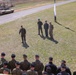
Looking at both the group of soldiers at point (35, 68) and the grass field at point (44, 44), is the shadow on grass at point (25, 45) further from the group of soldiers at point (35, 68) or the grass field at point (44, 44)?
the group of soldiers at point (35, 68)

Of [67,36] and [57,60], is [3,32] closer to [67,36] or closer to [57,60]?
[67,36]

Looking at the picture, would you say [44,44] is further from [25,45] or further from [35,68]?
[35,68]

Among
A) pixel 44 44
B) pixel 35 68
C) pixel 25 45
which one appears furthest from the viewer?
pixel 25 45

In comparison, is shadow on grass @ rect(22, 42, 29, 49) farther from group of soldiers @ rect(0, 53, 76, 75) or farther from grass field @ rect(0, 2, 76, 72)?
group of soldiers @ rect(0, 53, 76, 75)

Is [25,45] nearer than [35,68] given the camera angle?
No

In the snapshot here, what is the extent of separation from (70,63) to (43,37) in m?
7.38

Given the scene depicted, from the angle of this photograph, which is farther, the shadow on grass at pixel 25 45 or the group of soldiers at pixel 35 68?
the shadow on grass at pixel 25 45

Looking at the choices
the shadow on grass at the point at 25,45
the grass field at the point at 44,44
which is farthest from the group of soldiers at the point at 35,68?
the shadow on grass at the point at 25,45

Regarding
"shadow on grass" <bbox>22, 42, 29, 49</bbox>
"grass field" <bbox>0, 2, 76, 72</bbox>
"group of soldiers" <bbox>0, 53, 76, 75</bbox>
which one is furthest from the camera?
"shadow on grass" <bbox>22, 42, 29, 49</bbox>

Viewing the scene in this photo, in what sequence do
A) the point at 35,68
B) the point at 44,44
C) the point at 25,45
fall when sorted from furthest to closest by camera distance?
the point at 25,45
the point at 44,44
the point at 35,68

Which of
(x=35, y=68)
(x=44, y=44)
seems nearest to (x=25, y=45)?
(x=44, y=44)

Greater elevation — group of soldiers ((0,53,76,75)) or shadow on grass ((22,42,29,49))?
group of soldiers ((0,53,76,75))

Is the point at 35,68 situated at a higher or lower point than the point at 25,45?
higher

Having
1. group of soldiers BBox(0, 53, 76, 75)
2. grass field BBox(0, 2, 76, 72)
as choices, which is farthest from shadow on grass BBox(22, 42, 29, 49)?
group of soldiers BBox(0, 53, 76, 75)
